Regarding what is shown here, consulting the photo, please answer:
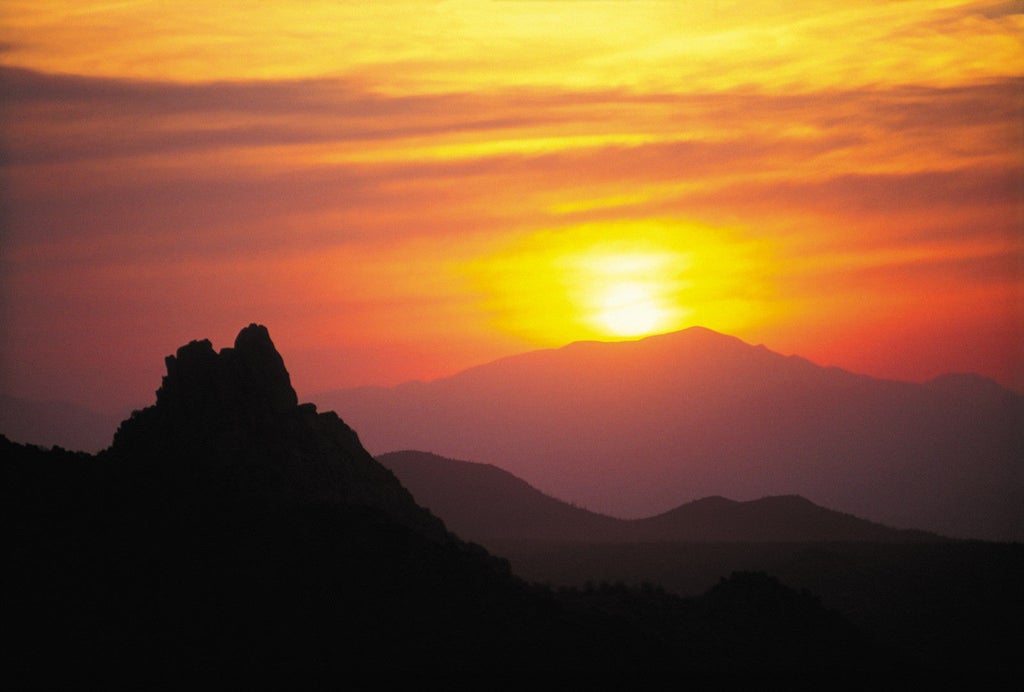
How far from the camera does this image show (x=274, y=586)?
38.6 meters

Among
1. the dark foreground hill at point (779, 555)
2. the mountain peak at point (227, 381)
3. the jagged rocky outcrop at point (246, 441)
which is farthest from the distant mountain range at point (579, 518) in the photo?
the mountain peak at point (227, 381)

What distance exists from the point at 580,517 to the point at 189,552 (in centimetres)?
6253

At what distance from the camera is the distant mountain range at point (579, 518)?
9169cm

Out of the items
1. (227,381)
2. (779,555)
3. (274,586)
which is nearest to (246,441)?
(227,381)

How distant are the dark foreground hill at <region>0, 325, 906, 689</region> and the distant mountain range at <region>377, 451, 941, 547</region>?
138 ft

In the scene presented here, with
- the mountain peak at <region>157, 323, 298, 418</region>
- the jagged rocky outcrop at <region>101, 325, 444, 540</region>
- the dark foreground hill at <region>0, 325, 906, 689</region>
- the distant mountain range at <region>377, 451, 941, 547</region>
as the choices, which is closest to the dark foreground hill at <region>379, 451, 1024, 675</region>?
the distant mountain range at <region>377, 451, 941, 547</region>

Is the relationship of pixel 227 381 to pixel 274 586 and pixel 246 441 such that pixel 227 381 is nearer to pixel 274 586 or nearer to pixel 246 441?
pixel 246 441

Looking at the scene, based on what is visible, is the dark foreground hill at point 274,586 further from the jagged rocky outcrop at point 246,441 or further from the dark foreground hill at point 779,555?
the dark foreground hill at point 779,555

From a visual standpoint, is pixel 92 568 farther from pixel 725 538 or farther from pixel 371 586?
pixel 725 538

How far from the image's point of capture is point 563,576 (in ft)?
238

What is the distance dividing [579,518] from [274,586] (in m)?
62.4

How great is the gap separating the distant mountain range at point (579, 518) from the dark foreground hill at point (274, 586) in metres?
42.1

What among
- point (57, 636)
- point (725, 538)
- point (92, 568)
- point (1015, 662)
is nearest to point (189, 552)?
point (92, 568)

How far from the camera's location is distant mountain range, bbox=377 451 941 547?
9169 centimetres
